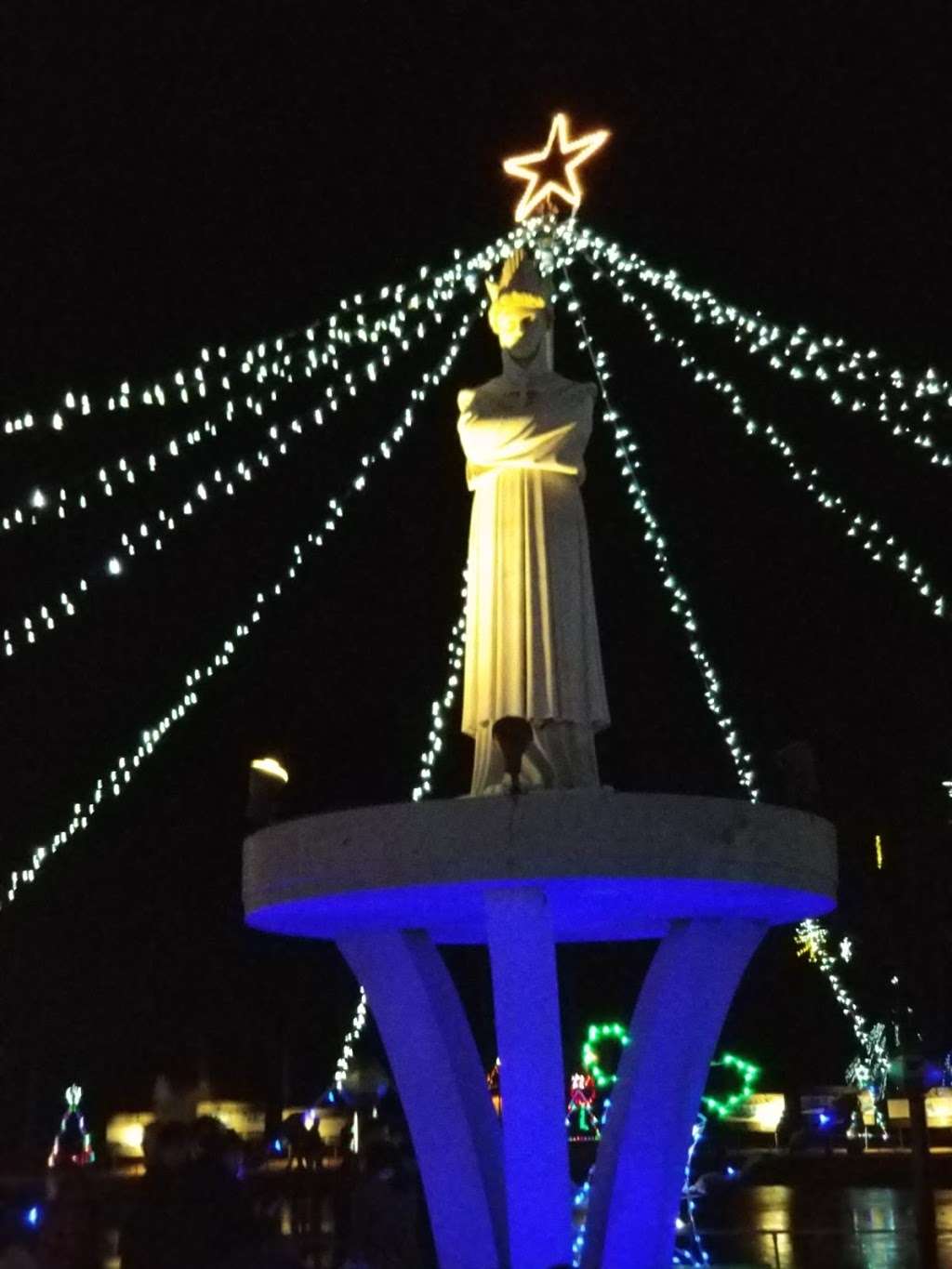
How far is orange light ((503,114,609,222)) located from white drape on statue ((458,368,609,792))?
173 cm

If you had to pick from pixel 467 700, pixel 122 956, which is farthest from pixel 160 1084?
pixel 467 700

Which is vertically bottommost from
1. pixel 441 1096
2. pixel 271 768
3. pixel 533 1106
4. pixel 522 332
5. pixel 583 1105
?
pixel 533 1106

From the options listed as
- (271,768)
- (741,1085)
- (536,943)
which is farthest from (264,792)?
(741,1085)

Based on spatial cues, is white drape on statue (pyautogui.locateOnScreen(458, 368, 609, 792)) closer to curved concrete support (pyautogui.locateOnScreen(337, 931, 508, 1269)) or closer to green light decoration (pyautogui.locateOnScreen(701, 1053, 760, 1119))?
curved concrete support (pyautogui.locateOnScreen(337, 931, 508, 1269))

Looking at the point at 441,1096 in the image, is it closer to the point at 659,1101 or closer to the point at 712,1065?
the point at 659,1101

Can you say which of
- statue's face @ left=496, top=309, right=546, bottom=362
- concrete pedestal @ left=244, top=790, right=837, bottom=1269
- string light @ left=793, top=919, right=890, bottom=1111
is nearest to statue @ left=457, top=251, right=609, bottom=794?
statue's face @ left=496, top=309, right=546, bottom=362

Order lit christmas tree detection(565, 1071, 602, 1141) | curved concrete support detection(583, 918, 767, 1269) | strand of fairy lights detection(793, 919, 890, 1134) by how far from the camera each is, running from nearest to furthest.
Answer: curved concrete support detection(583, 918, 767, 1269) → lit christmas tree detection(565, 1071, 602, 1141) → strand of fairy lights detection(793, 919, 890, 1134)

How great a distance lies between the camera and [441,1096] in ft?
46.1

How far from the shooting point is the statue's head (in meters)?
15.5

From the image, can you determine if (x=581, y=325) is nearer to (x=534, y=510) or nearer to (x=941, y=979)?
(x=534, y=510)

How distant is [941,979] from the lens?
3434 centimetres

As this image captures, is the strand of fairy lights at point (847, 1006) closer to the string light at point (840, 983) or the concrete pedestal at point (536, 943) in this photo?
the string light at point (840, 983)

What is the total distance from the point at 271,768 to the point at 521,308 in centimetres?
481

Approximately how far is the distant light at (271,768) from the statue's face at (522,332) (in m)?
4.28
